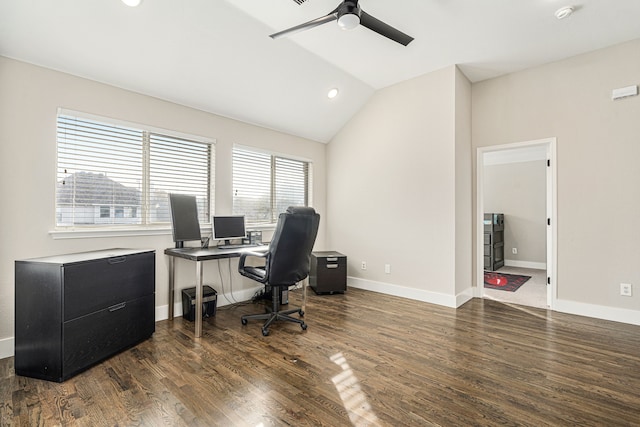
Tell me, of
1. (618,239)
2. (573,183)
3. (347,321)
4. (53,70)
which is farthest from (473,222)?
(53,70)

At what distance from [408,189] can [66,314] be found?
3.82 m

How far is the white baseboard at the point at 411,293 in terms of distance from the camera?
377 centimetres

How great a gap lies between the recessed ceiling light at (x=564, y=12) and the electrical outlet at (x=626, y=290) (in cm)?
283

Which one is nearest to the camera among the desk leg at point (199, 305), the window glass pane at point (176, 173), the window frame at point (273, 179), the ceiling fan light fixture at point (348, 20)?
the ceiling fan light fixture at point (348, 20)

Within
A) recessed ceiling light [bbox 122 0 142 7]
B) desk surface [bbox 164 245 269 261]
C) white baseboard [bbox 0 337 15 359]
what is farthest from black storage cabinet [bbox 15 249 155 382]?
recessed ceiling light [bbox 122 0 142 7]

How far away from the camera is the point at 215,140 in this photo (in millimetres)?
3760

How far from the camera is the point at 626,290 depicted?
10.5ft

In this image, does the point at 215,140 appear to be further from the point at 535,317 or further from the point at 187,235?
the point at 535,317

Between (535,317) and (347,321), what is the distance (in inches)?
85.3

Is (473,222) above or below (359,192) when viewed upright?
below

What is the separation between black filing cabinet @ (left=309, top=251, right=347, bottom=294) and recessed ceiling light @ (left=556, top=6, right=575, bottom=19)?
11.5 feet

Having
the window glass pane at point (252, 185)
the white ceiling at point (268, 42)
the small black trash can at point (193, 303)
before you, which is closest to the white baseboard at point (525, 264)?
the white ceiling at point (268, 42)

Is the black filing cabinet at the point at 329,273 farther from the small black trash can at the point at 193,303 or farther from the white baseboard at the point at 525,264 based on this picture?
the white baseboard at the point at 525,264

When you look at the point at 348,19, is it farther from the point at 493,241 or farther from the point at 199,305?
the point at 493,241
